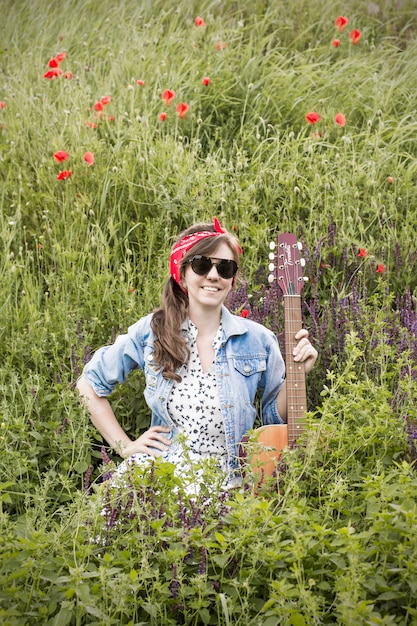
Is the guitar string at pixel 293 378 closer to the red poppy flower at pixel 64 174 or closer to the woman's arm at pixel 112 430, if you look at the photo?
the woman's arm at pixel 112 430

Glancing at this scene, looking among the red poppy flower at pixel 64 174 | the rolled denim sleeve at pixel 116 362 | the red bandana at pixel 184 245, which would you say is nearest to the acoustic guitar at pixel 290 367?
the red bandana at pixel 184 245

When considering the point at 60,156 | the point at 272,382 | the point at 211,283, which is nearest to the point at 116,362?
the point at 211,283

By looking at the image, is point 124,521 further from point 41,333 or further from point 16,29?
point 16,29

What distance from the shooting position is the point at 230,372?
3389 mm

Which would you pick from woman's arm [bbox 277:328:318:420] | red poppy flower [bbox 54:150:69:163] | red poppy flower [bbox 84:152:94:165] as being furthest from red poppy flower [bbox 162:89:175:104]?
woman's arm [bbox 277:328:318:420]

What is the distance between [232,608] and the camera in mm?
2314

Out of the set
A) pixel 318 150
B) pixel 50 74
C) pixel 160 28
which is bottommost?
pixel 318 150

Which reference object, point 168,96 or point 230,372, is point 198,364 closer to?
point 230,372

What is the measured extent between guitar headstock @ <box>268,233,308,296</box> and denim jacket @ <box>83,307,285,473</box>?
8.5 inches

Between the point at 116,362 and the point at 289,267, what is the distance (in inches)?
32.9

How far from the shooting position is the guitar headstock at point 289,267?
3.47 meters

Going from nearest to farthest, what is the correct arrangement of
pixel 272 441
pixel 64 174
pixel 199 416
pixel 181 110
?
pixel 272 441
pixel 199 416
pixel 64 174
pixel 181 110

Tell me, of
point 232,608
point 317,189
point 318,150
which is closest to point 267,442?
point 232,608

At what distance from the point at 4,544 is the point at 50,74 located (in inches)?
140
